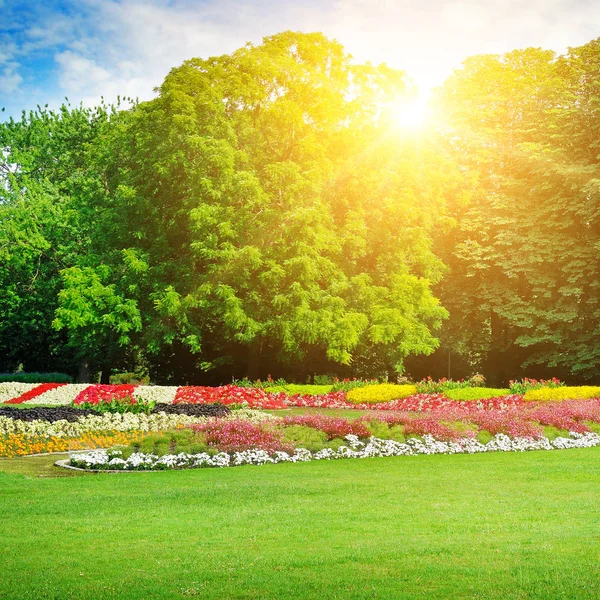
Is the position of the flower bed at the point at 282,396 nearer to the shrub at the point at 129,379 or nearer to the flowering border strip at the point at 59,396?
the flowering border strip at the point at 59,396

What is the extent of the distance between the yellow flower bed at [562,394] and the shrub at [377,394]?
3.41m

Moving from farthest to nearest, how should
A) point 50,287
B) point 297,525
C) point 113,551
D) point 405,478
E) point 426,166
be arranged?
point 50,287 → point 426,166 → point 405,478 → point 297,525 → point 113,551

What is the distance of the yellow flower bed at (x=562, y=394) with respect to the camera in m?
19.6

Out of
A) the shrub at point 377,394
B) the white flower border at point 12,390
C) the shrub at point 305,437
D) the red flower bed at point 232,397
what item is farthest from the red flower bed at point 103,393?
the shrub at point 305,437

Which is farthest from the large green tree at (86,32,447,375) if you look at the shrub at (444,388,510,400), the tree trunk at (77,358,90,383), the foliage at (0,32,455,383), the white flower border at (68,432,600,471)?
the white flower border at (68,432,600,471)

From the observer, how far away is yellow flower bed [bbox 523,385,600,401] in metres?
19.6

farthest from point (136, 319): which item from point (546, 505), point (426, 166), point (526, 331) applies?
point (546, 505)

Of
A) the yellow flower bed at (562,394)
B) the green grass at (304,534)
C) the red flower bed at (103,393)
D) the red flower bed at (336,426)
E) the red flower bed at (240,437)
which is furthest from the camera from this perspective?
the red flower bed at (103,393)

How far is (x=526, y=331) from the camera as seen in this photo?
30.1m

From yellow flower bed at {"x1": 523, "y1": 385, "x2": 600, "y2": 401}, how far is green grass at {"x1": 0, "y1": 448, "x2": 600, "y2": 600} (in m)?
9.41

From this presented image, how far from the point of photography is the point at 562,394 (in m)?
19.7

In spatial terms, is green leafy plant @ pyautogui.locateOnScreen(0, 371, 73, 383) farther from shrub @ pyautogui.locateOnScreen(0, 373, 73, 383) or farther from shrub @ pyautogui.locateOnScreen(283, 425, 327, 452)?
shrub @ pyautogui.locateOnScreen(283, 425, 327, 452)

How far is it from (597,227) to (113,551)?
2671 centimetres

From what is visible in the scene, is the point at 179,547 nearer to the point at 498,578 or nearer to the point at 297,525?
the point at 297,525
